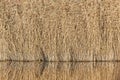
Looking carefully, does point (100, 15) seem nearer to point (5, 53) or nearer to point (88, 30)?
point (88, 30)

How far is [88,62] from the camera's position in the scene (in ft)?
21.3

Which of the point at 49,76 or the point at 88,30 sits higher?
the point at 88,30

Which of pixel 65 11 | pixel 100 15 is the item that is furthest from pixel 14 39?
pixel 100 15

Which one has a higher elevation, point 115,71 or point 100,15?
point 100,15

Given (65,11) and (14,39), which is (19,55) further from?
(65,11)

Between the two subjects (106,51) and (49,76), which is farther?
(106,51)

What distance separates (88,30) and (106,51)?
14.4 inches

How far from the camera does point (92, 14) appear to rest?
6.39 metres

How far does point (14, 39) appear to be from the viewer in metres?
6.51

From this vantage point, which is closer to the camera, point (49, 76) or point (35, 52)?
point (49, 76)

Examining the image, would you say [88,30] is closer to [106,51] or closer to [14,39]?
[106,51]

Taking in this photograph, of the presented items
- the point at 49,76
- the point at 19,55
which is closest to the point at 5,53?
the point at 19,55

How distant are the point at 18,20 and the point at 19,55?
0.47 m

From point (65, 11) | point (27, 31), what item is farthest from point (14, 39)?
point (65, 11)
